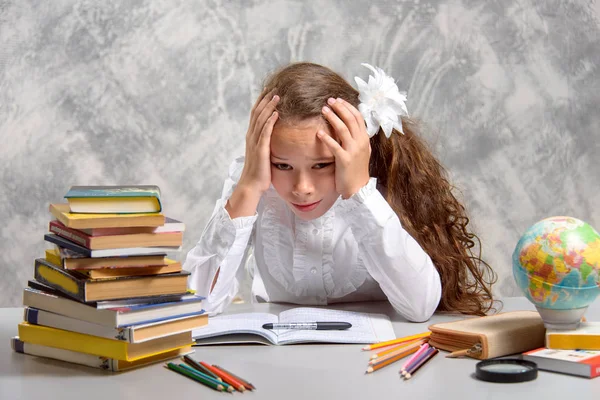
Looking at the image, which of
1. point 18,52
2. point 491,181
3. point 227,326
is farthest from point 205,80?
point 227,326

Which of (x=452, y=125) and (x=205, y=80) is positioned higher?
(x=205, y=80)

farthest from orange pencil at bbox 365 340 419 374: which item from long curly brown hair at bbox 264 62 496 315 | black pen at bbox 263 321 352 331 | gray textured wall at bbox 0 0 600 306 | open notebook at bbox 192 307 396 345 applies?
gray textured wall at bbox 0 0 600 306

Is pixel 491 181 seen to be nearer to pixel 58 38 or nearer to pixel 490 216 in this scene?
pixel 490 216

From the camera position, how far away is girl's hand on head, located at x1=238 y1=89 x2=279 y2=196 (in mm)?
1868

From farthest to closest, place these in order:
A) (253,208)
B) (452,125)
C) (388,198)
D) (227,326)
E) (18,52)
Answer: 1. (452,125)
2. (18,52)
3. (388,198)
4. (253,208)
5. (227,326)

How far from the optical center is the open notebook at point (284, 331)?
1.55 meters

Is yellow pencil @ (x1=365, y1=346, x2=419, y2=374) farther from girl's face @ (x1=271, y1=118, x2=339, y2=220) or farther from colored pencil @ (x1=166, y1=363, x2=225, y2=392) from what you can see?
girl's face @ (x1=271, y1=118, x2=339, y2=220)

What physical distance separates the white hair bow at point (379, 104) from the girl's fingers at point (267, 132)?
0.77ft

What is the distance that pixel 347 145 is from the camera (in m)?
1.84

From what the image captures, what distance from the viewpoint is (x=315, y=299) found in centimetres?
210

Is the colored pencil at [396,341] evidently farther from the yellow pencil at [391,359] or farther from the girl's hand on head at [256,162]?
the girl's hand on head at [256,162]

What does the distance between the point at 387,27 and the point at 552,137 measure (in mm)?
944

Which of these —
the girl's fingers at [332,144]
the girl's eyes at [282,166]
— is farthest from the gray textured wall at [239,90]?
the girl's fingers at [332,144]

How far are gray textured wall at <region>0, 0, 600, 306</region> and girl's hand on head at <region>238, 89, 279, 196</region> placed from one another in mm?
1523
